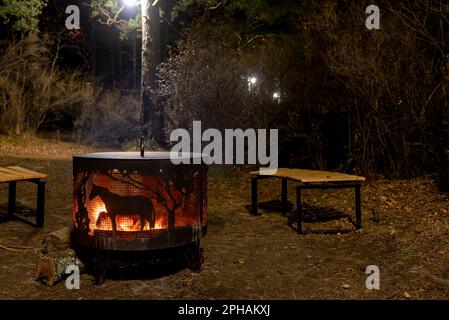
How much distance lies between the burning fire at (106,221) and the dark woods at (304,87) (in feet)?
16.2

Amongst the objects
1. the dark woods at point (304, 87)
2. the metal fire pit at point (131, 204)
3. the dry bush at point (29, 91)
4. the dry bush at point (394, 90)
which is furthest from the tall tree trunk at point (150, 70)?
the metal fire pit at point (131, 204)

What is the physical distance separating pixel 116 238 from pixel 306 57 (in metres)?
8.12

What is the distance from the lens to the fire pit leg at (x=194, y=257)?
4.39 metres

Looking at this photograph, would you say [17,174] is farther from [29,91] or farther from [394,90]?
[29,91]

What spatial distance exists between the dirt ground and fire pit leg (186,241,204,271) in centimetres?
6

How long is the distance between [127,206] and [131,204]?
39 millimetres

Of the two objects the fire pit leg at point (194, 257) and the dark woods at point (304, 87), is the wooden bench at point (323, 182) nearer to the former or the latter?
the fire pit leg at point (194, 257)

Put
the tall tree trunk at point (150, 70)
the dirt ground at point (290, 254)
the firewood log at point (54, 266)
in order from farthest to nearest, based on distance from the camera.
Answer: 1. the tall tree trunk at point (150, 70)
2. the firewood log at point (54, 266)
3. the dirt ground at point (290, 254)

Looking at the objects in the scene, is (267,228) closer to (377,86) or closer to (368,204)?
(368,204)

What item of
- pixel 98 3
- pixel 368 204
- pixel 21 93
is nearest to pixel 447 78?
pixel 368 204

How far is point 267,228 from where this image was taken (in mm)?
6203

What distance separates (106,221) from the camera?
3.98m
